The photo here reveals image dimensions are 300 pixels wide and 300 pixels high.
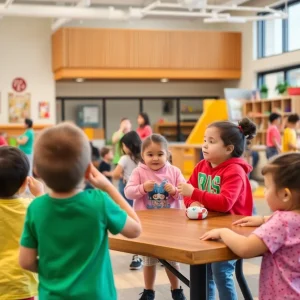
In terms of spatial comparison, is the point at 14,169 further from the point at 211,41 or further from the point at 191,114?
the point at 191,114

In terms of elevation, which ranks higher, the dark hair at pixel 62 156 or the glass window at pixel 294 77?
the glass window at pixel 294 77

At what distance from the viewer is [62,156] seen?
5.94ft

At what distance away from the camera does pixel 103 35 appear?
1489cm

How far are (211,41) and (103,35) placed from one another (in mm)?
2679

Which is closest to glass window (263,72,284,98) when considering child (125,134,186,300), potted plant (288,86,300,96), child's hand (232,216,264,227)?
potted plant (288,86,300,96)

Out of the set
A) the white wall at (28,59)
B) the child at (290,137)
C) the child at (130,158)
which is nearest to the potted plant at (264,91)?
the child at (290,137)

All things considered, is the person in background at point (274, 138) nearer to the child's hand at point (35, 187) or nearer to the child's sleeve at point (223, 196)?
the child's sleeve at point (223, 196)

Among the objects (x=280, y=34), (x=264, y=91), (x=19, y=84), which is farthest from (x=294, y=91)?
(x=19, y=84)

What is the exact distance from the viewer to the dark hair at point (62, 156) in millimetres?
1811

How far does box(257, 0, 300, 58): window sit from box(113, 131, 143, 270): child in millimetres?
8995

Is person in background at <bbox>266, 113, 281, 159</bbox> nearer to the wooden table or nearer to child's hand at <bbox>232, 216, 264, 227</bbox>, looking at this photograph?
the wooden table

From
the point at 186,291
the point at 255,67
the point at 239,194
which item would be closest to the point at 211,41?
the point at 255,67

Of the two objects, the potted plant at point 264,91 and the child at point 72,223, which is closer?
the child at point 72,223

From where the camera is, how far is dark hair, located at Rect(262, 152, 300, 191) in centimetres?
209
